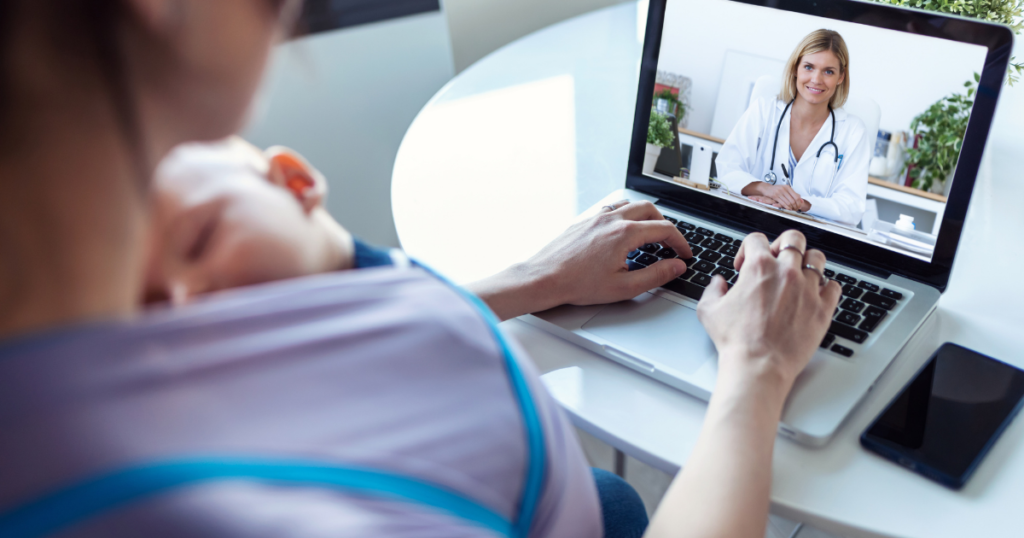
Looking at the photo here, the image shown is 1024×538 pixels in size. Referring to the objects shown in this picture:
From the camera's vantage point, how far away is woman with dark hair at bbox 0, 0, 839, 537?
0.27 m

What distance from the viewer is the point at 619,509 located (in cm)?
75

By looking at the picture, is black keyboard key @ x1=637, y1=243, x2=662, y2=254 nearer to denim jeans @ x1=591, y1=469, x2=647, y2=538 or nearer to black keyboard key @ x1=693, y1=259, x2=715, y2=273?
black keyboard key @ x1=693, y1=259, x2=715, y2=273

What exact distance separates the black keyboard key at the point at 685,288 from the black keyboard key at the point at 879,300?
0.18 metres

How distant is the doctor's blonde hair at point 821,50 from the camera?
790 mm

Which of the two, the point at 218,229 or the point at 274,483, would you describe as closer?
the point at 274,483

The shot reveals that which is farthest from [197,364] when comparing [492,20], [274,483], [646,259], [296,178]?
[492,20]

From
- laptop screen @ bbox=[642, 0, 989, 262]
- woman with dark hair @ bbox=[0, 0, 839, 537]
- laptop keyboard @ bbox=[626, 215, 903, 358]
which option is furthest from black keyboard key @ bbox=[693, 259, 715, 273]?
woman with dark hair @ bbox=[0, 0, 839, 537]

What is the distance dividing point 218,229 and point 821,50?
0.69m

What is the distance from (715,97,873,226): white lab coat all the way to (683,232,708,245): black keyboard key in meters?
0.07

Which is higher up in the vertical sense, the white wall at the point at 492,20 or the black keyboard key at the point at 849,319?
the white wall at the point at 492,20

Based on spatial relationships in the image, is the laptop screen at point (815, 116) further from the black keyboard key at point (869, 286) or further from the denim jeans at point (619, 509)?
the denim jeans at point (619, 509)

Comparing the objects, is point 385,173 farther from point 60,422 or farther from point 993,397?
point 60,422

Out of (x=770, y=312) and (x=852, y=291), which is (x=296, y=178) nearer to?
(x=770, y=312)

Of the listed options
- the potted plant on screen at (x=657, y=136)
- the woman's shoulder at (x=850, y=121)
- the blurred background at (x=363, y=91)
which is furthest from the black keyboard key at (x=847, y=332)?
the blurred background at (x=363, y=91)
